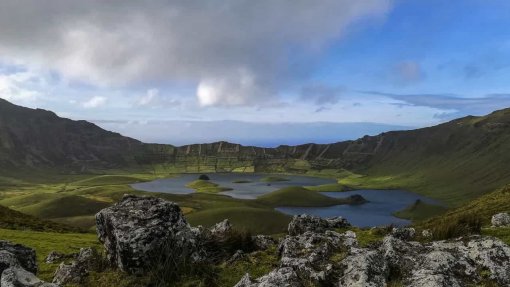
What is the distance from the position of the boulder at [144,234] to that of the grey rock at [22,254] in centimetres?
359

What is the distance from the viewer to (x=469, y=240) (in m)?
17.3

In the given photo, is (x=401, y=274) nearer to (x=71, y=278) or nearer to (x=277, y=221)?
(x=71, y=278)

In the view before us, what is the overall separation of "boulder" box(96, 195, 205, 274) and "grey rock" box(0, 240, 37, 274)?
3591 millimetres

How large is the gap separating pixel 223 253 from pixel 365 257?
9.89m

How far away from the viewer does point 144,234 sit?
18188 mm

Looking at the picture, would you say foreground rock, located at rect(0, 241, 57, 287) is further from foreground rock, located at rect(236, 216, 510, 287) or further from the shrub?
the shrub

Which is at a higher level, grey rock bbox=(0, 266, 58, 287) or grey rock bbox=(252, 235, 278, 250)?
grey rock bbox=(0, 266, 58, 287)

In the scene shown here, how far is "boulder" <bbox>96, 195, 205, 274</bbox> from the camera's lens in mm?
17828

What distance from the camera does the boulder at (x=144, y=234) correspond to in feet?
58.5

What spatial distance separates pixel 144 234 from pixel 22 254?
693cm

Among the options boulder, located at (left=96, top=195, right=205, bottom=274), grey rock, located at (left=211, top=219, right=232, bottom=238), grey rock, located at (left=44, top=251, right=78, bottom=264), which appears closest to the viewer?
boulder, located at (left=96, top=195, right=205, bottom=274)

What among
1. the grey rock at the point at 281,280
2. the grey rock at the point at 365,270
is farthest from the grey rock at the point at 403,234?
the grey rock at the point at 281,280

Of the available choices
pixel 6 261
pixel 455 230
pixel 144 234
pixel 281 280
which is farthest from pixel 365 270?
pixel 6 261

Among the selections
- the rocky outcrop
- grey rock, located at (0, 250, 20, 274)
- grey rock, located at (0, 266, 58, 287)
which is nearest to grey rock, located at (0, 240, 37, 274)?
grey rock, located at (0, 250, 20, 274)
